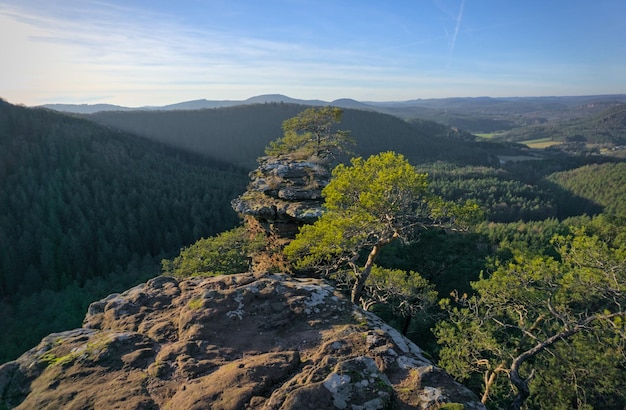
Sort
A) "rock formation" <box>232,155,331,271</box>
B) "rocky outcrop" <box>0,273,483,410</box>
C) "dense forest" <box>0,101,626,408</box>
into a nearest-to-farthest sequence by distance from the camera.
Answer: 1. "rocky outcrop" <box>0,273,483,410</box>
2. "rock formation" <box>232,155,331,271</box>
3. "dense forest" <box>0,101,626,408</box>

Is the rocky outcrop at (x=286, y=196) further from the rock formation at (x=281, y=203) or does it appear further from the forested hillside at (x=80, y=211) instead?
the forested hillside at (x=80, y=211)

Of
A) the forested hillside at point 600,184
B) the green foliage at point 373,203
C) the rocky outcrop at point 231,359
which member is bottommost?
the forested hillside at point 600,184

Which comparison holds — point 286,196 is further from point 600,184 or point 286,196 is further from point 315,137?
point 600,184

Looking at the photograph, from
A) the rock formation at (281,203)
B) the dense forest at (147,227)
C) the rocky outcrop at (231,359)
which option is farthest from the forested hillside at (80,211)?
the rocky outcrop at (231,359)

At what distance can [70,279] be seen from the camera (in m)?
68.3

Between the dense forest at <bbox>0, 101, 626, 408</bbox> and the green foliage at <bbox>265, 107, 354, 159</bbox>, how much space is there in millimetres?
11817

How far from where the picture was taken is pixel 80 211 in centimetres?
8094

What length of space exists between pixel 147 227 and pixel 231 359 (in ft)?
275

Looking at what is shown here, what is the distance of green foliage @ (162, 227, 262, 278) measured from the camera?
25.2 meters

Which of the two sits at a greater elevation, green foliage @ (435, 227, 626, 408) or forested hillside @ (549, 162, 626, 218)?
green foliage @ (435, 227, 626, 408)

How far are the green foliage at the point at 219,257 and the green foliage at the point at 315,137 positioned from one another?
35.7 feet

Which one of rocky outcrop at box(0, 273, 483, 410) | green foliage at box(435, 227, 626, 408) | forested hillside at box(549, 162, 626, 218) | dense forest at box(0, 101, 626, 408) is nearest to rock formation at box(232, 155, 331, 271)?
dense forest at box(0, 101, 626, 408)

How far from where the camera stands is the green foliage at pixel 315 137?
34.5 meters

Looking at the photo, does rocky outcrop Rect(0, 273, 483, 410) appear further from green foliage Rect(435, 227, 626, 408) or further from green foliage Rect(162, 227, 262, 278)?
green foliage Rect(162, 227, 262, 278)
